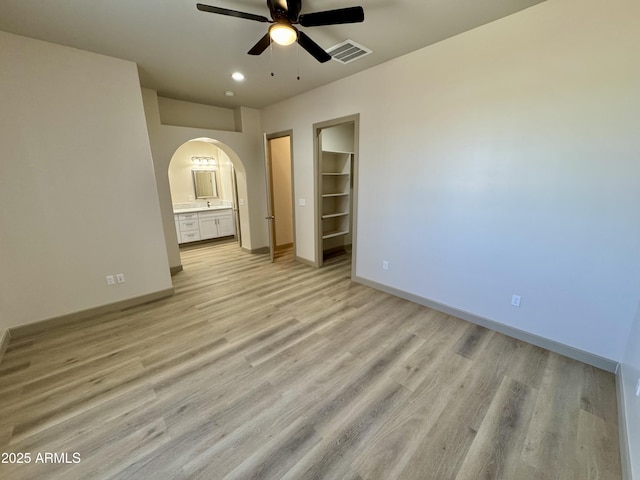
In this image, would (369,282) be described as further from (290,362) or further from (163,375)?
(163,375)

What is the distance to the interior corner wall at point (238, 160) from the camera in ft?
13.2

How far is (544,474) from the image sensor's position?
4.52 feet

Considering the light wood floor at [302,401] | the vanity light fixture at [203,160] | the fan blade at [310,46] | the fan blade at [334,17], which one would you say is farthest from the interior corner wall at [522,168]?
the vanity light fixture at [203,160]

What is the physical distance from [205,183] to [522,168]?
644 cm

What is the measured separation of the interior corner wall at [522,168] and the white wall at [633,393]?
211mm

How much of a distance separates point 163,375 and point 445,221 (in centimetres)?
311

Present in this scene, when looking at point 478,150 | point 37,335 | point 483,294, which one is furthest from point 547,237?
point 37,335

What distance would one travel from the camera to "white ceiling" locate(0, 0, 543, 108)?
2.03 meters

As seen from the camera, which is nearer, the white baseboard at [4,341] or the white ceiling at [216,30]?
the white ceiling at [216,30]

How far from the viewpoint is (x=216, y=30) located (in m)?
2.32

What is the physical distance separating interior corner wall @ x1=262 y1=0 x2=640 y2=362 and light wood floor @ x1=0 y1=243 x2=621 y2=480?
52 cm

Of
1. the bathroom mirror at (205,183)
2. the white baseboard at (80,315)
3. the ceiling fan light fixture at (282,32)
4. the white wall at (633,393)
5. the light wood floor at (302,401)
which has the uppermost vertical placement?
the ceiling fan light fixture at (282,32)

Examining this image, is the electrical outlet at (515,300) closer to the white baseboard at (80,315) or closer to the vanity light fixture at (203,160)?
the white baseboard at (80,315)

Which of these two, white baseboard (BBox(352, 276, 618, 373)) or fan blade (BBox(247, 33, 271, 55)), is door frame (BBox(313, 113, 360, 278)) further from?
fan blade (BBox(247, 33, 271, 55))
